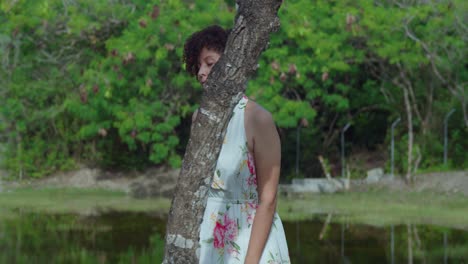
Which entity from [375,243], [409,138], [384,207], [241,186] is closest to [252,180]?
[241,186]

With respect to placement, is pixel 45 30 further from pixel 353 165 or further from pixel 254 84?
pixel 353 165

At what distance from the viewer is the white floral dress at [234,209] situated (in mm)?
3588

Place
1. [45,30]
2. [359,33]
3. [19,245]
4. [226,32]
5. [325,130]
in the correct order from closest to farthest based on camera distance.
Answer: [226,32], [19,245], [359,33], [45,30], [325,130]

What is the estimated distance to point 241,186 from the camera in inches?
143

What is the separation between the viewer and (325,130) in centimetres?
3130

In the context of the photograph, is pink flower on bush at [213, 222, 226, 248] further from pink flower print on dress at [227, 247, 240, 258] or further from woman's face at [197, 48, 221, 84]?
woman's face at [197, 48, 221, 84]

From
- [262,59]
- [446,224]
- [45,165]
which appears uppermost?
[262,59]

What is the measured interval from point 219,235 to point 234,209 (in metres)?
0.12

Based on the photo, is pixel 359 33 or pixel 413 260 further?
pixel 359 33

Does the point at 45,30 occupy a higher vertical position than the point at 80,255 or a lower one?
higher

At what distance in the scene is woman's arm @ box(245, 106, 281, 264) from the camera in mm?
3520

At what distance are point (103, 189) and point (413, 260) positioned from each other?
51.7ft

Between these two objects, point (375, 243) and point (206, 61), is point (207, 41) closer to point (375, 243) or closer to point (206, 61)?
point (206, 61)

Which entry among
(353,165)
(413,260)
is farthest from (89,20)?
(413,260)
